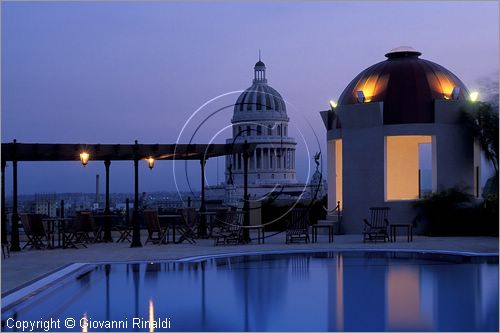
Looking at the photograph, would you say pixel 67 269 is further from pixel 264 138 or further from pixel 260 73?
pixel 260 73

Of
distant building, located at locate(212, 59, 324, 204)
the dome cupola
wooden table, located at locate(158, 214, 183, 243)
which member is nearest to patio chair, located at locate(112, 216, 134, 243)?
wooden table, located at locate(158, 214, 183, 243)

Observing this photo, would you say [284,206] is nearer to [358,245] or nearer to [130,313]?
[358,245]

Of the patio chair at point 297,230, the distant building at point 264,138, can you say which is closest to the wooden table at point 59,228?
the patio chair at point 297,230

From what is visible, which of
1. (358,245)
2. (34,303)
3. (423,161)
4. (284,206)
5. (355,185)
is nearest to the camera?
(34,303)

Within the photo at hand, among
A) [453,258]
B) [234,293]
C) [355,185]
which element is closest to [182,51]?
[355,185]

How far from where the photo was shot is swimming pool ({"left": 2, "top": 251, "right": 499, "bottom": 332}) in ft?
26.5

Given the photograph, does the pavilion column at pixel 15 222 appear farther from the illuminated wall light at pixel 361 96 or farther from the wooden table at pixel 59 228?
the illuminated wall light at pixel 361 96

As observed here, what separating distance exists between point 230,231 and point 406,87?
673cm

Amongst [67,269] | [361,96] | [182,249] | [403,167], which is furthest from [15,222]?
[403,167]

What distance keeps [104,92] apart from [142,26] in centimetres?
620

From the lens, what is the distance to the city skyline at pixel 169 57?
786 inches

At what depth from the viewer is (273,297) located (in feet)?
32.8

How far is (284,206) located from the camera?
25.2m

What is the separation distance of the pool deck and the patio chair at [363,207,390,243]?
294mm
